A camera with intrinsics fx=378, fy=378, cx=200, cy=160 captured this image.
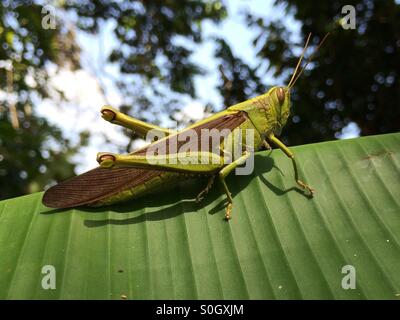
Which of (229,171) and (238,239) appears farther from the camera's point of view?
(229,171)

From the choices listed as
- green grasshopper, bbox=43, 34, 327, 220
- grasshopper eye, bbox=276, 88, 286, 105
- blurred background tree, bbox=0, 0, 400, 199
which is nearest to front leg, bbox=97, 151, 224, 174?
green grasshopper, bbox=43, 34, 327, 220

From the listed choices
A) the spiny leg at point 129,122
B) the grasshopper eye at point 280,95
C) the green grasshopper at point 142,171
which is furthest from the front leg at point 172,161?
the grasshopper eye at point 280,95

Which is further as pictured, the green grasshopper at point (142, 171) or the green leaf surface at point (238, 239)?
the green grasshopper at point (142, 171)

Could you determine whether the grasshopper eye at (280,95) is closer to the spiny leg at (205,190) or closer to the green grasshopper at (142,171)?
the green grasshopper at (142,171)

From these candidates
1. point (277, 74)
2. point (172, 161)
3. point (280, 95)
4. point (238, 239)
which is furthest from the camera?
point (277, 74)

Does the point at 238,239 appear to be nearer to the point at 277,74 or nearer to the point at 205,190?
the point at 205,190

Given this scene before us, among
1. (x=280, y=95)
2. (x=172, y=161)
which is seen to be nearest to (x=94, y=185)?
(x=172, y=161)

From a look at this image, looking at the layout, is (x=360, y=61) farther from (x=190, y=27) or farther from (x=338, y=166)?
(x=338, y=166)
